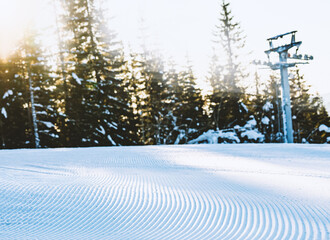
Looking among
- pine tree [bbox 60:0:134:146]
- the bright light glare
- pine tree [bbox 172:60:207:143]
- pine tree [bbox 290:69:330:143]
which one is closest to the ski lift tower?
pine tree [bbox 60:0:134:146]

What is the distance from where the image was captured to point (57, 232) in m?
2.36

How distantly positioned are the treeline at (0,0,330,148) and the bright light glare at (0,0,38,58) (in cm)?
56

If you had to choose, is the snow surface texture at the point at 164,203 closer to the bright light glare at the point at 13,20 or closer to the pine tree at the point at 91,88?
the pine tree at the point at 91,88

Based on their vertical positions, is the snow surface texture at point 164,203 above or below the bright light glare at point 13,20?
below

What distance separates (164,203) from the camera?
→ 3039 millimetres

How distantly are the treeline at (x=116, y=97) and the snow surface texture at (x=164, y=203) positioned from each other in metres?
12.2

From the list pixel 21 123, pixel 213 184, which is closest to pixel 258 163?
pixel 213 184

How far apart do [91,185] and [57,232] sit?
144 cm

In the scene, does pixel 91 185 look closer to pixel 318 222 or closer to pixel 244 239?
pixel 244 239

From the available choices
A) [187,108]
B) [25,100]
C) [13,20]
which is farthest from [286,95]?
[13,20]

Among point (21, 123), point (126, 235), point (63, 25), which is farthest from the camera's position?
point (63, 25)

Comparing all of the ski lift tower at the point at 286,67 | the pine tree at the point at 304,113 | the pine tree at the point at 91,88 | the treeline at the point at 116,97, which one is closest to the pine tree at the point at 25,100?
the treeline at the point at 116,97

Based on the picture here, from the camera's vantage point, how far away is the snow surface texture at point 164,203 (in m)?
2.31

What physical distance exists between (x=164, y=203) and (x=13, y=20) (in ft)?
53.9
